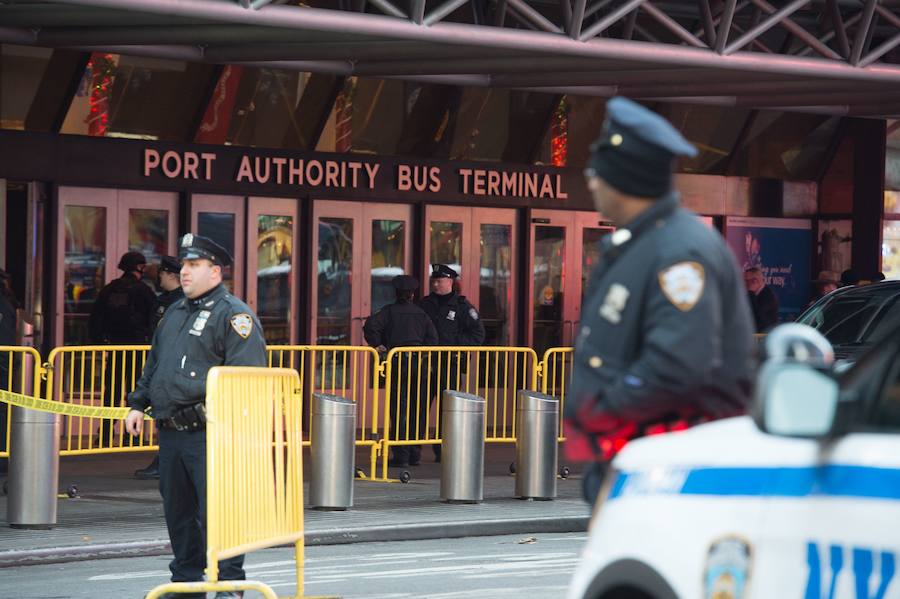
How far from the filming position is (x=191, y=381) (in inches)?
324

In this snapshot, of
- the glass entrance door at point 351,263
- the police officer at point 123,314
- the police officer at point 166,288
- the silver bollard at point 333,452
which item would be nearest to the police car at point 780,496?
the silver bollard at point 333,452

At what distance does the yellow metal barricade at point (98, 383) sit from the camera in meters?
13.6

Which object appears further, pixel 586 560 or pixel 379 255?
pixel 379 255

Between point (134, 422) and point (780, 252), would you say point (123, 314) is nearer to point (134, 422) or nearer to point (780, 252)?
point (134, 422)

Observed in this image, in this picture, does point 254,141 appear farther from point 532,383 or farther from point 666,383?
point 666,383

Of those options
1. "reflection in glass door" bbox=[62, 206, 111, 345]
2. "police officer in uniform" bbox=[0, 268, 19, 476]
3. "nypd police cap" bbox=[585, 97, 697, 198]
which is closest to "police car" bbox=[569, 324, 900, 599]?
"nypd police cap" bbox=[585, 97, 697, 198]

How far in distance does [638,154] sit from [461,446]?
30.1 ft

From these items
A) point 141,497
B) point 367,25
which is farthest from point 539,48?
point 141,497

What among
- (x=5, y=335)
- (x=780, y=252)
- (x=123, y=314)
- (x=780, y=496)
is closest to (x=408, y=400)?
(x=123, y=314)

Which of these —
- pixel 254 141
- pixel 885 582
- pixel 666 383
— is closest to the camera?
pixel 885 582

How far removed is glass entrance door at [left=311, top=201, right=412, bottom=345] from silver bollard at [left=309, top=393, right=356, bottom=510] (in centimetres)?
646

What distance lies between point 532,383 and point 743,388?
437 inches

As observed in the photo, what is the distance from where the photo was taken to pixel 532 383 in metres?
15.5

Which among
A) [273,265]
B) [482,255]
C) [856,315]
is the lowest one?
[856,315]
